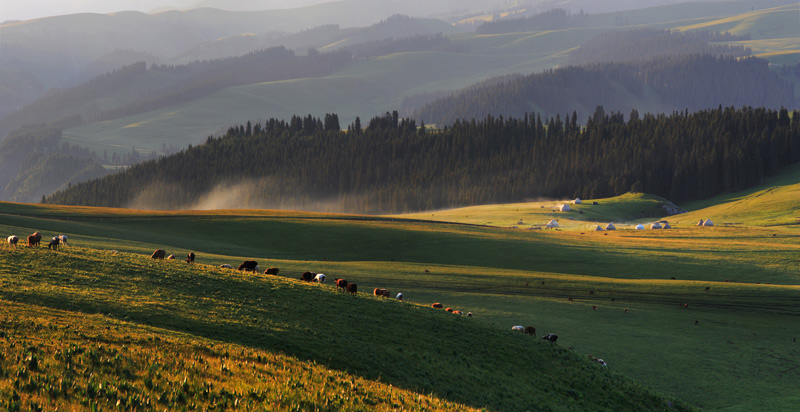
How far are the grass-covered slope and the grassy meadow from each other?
193 millimetres

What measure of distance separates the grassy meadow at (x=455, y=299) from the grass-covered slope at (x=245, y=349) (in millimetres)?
193

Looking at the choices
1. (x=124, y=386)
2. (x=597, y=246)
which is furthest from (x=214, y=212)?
(x=124, y=386)

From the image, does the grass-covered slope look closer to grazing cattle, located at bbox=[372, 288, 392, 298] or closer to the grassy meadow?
the grassy meadow

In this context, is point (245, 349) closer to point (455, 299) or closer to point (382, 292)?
point (382, 292)

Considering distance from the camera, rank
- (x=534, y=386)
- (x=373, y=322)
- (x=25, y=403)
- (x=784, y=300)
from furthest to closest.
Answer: (x=784, y=300) → (x=373, y=322) → (x=534, y=386) → (x=25, y=403)

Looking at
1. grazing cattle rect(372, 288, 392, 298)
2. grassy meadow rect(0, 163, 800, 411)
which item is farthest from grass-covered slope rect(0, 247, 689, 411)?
grazing cattle rect(372, 288, 392, 298)

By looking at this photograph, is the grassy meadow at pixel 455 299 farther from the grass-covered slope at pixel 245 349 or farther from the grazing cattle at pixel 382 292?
the grazing cattle at pixel 382 292

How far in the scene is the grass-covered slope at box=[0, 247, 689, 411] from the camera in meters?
20.7

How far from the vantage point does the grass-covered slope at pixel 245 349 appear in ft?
67.9

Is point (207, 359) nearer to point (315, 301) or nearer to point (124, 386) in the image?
point (124, 386)

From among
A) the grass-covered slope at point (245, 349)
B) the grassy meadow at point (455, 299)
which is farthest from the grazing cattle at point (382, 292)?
the grass-covered slope at point (245, 349)

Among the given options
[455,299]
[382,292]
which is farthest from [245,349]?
[455,299]

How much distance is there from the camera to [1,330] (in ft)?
Result: 80.2

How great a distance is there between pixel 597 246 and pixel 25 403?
3443 inches
